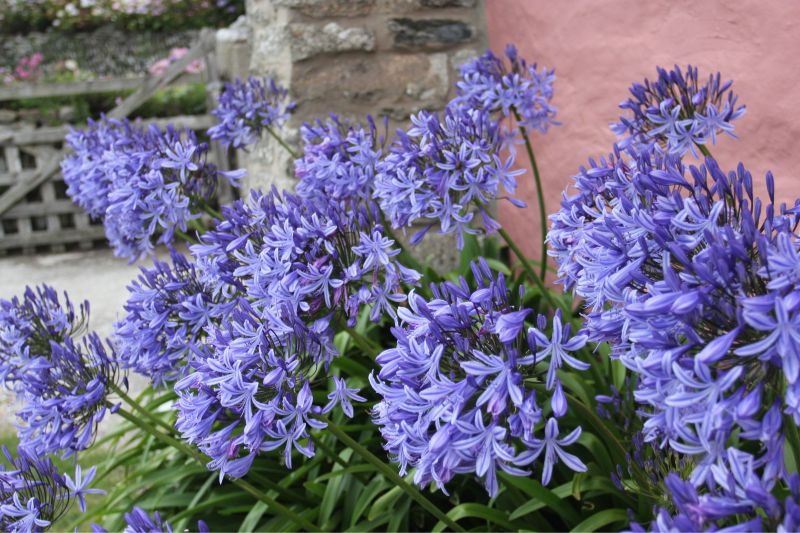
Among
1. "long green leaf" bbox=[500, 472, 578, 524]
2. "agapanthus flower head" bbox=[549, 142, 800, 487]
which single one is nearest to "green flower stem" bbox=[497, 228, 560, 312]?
"long green leaf" bbox=[500, 472, 578, 524]

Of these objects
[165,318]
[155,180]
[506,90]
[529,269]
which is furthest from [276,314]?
[506,90]

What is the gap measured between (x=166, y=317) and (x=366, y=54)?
2.32 metres

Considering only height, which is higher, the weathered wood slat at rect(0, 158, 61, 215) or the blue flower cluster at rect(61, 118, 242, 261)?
the blue flower cluster at rect(61, 118, 242, 261)

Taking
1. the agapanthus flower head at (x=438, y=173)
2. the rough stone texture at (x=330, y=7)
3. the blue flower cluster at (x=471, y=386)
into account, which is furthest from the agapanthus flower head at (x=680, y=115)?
the rough stone texture at (x=330, y=7)

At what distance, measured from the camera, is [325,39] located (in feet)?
12.9

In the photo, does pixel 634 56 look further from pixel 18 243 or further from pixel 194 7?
pixel 194 7

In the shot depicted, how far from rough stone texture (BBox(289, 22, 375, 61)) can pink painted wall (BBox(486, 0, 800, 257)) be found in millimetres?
786

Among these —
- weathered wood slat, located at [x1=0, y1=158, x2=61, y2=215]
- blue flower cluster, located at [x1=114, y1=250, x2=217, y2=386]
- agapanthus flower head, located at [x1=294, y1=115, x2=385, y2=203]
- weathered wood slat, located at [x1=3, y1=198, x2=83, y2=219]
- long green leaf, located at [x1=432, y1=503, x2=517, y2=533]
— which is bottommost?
weathered wood slat, located at [x1=3, y1=198, x2=83, y2=219]

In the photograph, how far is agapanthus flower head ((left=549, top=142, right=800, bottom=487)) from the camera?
1020mm

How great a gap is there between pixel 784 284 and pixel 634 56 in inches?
97.9

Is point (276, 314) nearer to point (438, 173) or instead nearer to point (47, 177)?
point (438, 173)

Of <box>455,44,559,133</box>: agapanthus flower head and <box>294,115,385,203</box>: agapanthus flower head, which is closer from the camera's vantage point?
<box>294,115,385,203</box>: agapanthus flower head

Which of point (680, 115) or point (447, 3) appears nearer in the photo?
point (680, 115)

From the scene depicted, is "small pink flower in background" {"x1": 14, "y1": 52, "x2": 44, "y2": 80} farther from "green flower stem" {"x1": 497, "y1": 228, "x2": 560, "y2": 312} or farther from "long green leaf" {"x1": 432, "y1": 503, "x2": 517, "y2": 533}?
"long green leaf" {"x1": 432, "y1": 503, "x2": 517, "y2": 533}
